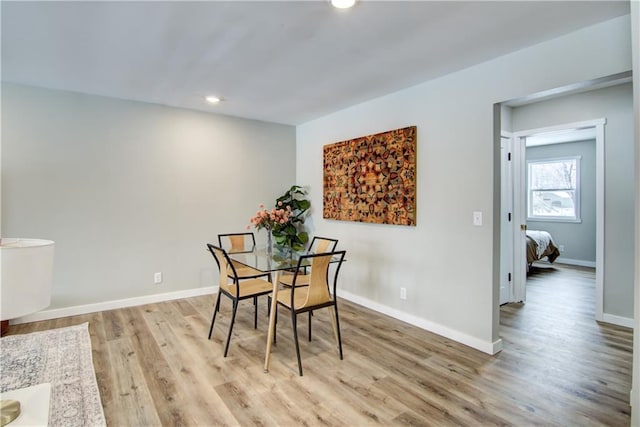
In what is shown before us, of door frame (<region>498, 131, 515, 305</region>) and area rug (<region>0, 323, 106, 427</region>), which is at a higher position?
door frame (<region>498, 131, 515, 305</region>)

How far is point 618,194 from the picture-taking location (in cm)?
341

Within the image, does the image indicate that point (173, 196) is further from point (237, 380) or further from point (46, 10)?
point (237, 380)

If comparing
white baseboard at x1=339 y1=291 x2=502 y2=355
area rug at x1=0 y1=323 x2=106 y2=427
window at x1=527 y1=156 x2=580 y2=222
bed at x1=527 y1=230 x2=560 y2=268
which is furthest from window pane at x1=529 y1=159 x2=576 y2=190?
area rug at x1=0 y1=323 x2=106 y2=427

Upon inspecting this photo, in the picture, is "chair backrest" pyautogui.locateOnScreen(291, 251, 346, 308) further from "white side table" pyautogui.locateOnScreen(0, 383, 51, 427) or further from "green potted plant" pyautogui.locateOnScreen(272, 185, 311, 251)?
"green potted plant" pyautogui.locateOnScreen(272, 185, 311, 251)

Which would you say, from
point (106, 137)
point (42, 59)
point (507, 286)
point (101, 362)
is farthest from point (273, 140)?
point (507, 286)

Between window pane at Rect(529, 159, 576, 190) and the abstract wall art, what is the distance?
17.8 ft

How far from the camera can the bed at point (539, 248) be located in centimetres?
538

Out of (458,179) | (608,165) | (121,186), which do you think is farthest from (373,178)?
(121,186)

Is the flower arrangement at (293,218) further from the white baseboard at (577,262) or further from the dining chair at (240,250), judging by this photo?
the white baseboard at (577,262)

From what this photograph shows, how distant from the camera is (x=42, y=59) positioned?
8.81ft

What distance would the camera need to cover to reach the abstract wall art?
10.9 feet

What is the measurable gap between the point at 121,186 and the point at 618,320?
221 inches

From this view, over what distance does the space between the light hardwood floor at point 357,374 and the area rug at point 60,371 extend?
0.75ft

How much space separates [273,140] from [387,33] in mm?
2910
